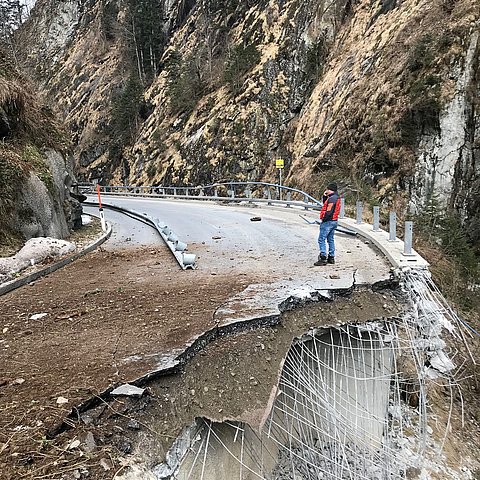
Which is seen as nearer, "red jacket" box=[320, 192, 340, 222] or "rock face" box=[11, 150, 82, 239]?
"red jacket" box=[320, 192, 340, 222]

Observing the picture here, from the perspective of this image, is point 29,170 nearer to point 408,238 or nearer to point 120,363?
point 120,363

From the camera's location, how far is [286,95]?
2762 centimetres

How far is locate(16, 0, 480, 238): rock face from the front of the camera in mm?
15680

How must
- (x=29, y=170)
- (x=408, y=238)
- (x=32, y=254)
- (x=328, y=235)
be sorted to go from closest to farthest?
1. (x=408, y=238)
2. (x=328, y=235)
3. (x=32, y=254)
4. (x=29, y=170)

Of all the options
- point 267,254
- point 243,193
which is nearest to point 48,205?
point 267,254

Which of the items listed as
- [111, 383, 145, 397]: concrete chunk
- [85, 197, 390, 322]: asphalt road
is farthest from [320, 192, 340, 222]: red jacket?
[111, 383, 145, 397]: concrete chunk

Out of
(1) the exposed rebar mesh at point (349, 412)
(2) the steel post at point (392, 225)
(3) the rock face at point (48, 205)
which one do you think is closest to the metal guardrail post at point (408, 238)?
(1) the exposed rebar mesh at point (349, 412)

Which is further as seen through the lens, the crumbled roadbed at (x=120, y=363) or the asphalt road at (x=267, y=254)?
the asphalt road at (x=267, y=254)

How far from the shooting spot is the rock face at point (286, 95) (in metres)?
15.7

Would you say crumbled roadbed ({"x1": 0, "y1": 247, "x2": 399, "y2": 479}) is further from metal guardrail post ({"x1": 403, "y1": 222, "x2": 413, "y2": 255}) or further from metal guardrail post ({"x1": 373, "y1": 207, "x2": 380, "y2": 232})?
metal guardrail post ({"x1": 373, "y1": 207, "x2": 380, "y2": 232})

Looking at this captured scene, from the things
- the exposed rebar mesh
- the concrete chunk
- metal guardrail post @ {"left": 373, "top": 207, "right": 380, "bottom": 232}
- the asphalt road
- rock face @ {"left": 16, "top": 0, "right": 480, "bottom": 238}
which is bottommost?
the exposed rebar mesh

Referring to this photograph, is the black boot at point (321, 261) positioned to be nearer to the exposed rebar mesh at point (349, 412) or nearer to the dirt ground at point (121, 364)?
the dirt ground at point (121, 364)

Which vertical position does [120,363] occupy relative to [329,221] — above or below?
below

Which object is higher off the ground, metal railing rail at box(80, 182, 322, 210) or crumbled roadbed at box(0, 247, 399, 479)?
metal railing rail at box(80, 182, 322, 210)
